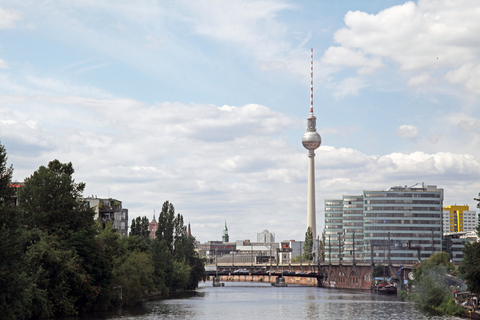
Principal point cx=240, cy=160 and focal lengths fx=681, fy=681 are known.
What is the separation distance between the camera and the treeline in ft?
215

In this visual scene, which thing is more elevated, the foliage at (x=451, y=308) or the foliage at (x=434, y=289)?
the foliage at (x=434, y=289)

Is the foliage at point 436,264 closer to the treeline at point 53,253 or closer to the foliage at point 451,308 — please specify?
the foliage at point 451,308

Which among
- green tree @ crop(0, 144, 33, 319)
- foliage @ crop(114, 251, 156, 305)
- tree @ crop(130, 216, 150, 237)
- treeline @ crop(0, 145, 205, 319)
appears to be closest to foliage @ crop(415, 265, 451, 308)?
foliage @ crop(114, 251, 156, 305)

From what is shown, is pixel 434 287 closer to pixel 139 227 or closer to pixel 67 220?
pixel 67 220

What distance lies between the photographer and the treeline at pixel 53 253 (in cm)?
6556

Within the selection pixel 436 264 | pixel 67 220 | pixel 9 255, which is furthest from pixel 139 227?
pixel 9 255

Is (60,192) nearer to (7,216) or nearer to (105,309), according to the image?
(105,309)

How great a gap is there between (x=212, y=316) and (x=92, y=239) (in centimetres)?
2399

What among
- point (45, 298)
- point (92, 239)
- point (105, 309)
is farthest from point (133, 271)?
point (45, 298)

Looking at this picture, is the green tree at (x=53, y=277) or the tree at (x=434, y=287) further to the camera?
the tree at (x=434, y=287)

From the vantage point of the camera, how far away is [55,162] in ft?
335

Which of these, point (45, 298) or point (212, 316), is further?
point (212, 316)

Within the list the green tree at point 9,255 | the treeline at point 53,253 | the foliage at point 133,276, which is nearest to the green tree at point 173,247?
the foliage at point 133,276

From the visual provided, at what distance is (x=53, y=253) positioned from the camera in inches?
3418
